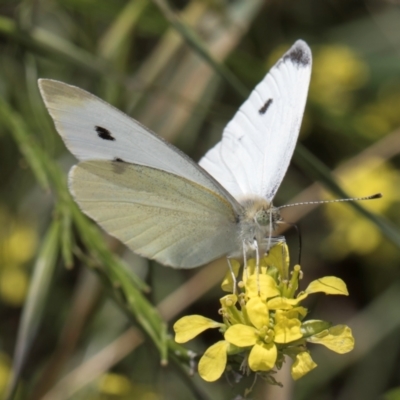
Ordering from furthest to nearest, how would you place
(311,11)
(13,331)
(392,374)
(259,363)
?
(311,11) < (13,331) < (392,374) < (259,363)

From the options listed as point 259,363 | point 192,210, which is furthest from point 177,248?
point 259,363

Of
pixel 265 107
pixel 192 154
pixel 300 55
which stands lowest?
pixel 192 154

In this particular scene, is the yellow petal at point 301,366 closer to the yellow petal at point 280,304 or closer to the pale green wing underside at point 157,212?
the yellow petal at point 280,304

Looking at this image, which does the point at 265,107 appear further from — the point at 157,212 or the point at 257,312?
the point at 257,312

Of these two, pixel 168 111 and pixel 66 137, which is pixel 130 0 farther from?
pixel 66 137

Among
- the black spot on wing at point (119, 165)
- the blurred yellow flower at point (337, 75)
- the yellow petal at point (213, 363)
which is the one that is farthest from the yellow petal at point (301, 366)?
the blurred yellow flower at point (337, 75)

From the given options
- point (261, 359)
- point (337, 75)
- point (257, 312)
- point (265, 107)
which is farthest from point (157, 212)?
point (337, 75)
